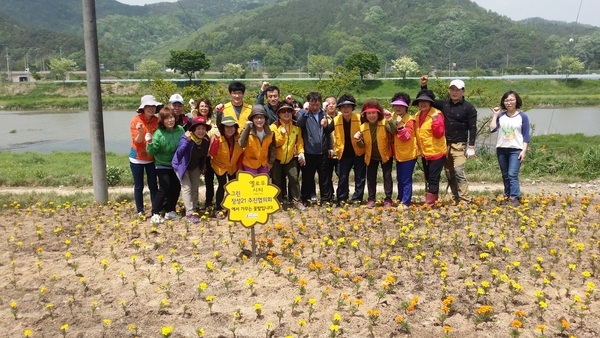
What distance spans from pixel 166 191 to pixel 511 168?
5183 millimetres

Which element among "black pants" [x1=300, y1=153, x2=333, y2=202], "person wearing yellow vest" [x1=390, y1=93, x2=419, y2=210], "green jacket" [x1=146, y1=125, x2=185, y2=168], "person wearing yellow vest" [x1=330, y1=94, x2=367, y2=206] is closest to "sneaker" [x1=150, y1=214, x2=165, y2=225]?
"green jacket" [x1=146, y1=125, x2=185, y2=168]

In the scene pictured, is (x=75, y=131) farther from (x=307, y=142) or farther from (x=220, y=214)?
(x=307, y=142)

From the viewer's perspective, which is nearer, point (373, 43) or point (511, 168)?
point (511, 168)

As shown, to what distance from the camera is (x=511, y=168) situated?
293 inches

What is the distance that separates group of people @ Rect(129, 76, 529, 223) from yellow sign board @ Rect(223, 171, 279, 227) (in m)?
1.62

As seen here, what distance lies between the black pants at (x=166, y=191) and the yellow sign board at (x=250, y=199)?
2157 mm

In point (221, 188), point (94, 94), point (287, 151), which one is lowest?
point (221, 188)

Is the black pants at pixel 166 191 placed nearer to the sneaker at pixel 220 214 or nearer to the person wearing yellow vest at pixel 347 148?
the sneaker at pixel 220 214

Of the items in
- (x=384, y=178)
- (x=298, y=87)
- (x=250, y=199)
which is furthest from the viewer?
(x=298, y=87)

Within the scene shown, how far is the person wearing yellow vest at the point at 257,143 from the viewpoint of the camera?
6.82 m

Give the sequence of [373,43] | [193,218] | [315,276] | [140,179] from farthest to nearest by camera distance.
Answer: [373,43]
[140,179]
[193,218]
[315,276]

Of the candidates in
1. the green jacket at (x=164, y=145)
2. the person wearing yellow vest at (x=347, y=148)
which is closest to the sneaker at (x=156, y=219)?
the green jacket at (x=164, y=145)

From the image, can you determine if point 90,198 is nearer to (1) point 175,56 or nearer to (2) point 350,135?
(2) point 350,135

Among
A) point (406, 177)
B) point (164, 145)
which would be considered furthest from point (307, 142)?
point (164, 145)
